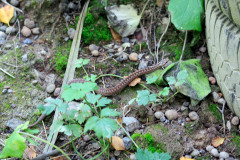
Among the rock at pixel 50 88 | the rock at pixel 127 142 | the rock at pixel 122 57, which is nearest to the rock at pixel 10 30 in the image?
the rock at pixel 50 88

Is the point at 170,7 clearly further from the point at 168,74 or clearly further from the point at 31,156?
the point at 31,156

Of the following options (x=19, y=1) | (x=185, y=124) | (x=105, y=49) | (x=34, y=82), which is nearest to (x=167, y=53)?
(x=105, y=49)

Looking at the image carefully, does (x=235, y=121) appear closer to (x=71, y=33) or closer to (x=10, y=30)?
(x=71, y=33)

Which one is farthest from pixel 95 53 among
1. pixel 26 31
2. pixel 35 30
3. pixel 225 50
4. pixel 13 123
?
pixel 225 50

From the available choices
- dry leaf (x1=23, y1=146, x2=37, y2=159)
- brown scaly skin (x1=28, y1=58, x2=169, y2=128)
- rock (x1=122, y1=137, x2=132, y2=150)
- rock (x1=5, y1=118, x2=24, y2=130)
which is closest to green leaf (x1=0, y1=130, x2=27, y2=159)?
dry leaf (x1=23, y1=146, x2=37, y2=159)

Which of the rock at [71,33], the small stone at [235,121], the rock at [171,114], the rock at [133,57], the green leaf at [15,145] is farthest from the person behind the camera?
the rock at [71,33]

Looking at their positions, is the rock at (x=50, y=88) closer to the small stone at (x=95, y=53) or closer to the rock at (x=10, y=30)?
the small stone at (x=95, y=53)

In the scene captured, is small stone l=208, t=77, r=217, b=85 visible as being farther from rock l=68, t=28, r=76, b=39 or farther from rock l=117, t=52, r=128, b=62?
rock l=68, t=28, r=76, b=39
